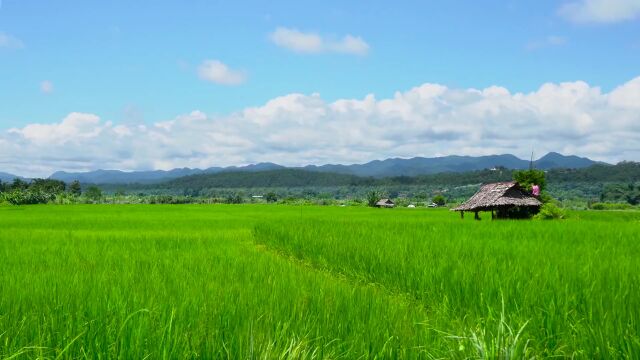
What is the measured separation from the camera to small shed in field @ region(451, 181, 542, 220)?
2436 cm

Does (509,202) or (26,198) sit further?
(26,198)

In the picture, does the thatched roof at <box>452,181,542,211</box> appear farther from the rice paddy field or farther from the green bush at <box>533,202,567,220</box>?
the rice paddy field

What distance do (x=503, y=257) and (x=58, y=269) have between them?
5.50m

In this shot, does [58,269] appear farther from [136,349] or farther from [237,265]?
[136,349]

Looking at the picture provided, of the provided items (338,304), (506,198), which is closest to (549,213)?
(506,198)

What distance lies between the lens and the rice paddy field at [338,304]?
262cm

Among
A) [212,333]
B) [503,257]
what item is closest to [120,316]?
[212,333]

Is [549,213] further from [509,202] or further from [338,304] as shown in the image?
[338,304]

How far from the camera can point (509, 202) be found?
79.5ft

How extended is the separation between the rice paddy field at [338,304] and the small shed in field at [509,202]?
16.3 m

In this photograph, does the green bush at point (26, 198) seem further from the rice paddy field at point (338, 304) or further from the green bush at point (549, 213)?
the rice paddy field at point (338, 304)

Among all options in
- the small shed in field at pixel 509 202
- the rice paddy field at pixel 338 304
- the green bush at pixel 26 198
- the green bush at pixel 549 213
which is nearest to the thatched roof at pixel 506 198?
the small shed in field at pixel 509 202

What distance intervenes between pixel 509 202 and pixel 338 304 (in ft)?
72.6

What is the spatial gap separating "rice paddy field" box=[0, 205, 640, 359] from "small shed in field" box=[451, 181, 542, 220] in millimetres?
16334
